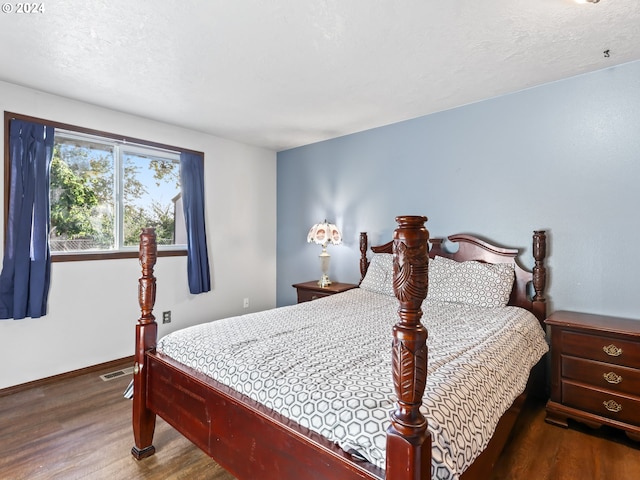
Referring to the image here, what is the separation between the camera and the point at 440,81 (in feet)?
8.29

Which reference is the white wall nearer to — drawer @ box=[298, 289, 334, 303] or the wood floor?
the wood floor

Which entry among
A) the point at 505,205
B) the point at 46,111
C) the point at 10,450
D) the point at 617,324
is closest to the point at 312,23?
the point at 505,205

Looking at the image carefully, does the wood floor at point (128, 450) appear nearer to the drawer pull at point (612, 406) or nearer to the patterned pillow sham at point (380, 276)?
the drawer pull at point (612, 406)

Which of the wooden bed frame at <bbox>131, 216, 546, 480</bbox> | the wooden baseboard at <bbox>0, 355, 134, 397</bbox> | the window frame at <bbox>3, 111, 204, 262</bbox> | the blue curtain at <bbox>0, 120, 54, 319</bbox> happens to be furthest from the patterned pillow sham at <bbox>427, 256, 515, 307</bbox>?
the blue curtain at <bbox>0, 120, 54, 319</bbox>

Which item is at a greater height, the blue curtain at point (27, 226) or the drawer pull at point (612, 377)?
the blue curtain at point (27, 226)

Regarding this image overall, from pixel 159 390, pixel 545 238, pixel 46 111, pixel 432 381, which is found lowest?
pixel 159 390

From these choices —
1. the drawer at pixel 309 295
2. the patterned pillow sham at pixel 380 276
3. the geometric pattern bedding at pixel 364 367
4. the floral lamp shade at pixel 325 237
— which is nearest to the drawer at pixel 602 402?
the geometric pattern bedding at pixel 364 367

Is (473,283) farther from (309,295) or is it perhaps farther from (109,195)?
(109,195)

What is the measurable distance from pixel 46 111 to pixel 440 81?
3062 mm

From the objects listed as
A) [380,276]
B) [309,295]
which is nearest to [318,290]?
[309,295]

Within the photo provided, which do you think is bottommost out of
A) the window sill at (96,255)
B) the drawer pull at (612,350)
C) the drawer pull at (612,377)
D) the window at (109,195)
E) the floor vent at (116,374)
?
the floor vent at (116,374)

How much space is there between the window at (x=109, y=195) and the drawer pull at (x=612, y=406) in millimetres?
3642

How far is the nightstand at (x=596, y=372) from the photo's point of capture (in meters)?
1.94

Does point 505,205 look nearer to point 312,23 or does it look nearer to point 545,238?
point 545,238
